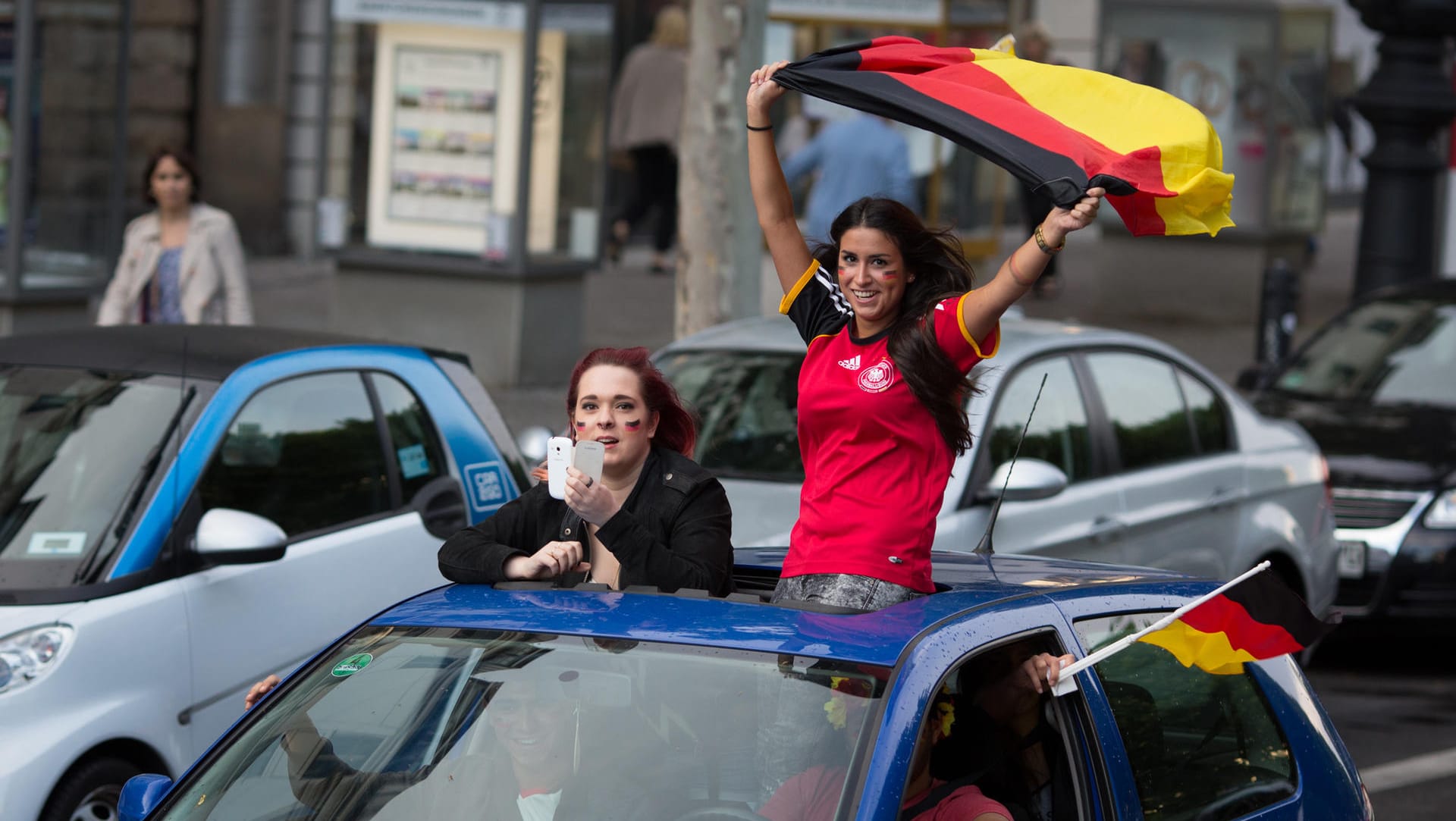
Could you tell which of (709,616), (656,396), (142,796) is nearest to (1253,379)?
(656,396)

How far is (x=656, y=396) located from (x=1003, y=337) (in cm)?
336

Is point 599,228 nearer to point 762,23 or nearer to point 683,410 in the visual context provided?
point 762,23

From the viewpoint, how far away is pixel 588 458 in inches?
151

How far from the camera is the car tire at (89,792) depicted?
4.75 metres

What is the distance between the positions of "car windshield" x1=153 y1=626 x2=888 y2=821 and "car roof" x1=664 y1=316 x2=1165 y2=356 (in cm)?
401

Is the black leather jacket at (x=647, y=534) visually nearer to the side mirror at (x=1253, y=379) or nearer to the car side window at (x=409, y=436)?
the car side window at (x=409, y=436)

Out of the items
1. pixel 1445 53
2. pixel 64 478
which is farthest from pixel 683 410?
pixel 1445 53

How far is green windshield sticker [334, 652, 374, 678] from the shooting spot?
356 centimetres

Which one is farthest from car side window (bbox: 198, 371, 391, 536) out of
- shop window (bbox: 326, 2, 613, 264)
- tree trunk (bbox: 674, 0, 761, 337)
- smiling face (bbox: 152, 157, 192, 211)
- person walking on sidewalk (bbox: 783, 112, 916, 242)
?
shop window (bbox: 326, 2, 613, 264)

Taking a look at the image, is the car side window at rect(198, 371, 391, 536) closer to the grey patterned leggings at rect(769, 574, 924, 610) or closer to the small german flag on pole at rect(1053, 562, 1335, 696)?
the grey patterned leggings at rect(769, 574, 924, 610)

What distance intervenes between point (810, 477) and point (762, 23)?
617 cm

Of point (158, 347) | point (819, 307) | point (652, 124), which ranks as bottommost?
point (158, 347)

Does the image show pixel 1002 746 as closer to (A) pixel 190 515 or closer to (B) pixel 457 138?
(A) pixel 190 515

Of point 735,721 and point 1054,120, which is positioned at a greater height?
point 1054,120
